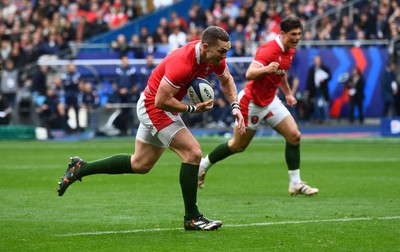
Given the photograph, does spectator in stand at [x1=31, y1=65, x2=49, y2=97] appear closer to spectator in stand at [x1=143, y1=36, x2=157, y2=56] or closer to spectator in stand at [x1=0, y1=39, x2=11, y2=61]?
spectator in stand at [x1=0, y1=39, x2=11, y2=61]

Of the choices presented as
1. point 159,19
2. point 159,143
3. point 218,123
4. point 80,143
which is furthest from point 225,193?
point 159,19

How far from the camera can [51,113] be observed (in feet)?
104

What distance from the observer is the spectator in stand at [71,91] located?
3181 centimetres

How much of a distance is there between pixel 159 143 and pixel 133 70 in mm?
21088

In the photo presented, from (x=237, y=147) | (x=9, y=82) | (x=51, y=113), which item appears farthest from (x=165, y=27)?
(x=237, y=147)

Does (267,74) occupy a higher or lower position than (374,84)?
higher

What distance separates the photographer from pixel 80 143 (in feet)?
92.5

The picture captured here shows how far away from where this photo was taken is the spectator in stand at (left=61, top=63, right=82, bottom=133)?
31.8 metres

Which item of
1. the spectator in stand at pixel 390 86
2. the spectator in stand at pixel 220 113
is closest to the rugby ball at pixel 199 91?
the spectator in stand at pixel 220 113

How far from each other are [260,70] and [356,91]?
18.8 metres

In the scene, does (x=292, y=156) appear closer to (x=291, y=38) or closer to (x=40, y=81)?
(x=291, y=38)

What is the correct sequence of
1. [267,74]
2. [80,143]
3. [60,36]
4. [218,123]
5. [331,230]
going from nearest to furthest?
[331,230]
[267,74]
[80,143]
[218,123]
[60,36]

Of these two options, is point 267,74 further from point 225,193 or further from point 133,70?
point 133,70

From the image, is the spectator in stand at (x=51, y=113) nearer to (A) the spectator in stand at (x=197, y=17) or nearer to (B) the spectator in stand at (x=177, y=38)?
(B) the spectator in stand at (x=177, y=38)
